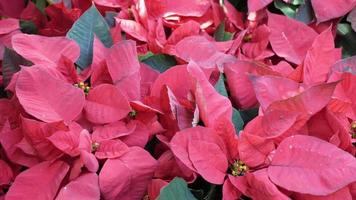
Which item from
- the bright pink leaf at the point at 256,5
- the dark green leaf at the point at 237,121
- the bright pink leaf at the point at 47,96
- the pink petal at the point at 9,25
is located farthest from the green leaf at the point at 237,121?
the pink petal at the point at 9,25

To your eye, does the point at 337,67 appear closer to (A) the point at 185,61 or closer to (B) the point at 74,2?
(A) the point at 185,61

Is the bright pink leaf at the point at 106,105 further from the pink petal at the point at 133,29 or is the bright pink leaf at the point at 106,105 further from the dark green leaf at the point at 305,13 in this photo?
the dark green leaf at the point at 305,13

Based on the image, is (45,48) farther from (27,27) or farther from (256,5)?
(256,5)

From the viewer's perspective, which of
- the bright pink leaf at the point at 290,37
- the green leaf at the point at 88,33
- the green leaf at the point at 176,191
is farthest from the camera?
the bright pink leaf at the point at 290,37

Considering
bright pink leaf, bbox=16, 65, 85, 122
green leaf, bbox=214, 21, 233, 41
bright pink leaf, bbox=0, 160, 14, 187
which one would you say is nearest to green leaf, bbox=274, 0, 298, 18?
green leaf, bbox=214, 21, 233, 41

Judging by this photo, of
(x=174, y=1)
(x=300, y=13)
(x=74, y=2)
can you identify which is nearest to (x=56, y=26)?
(x=74, y=2)

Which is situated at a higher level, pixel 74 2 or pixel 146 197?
pixel 74 2

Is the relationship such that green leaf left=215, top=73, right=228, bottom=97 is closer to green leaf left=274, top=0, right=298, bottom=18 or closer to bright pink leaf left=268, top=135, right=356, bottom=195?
bright pink leaf left=268, top=135, right=356, bottom=195

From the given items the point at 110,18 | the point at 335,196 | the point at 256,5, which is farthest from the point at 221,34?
the point at 335,196
